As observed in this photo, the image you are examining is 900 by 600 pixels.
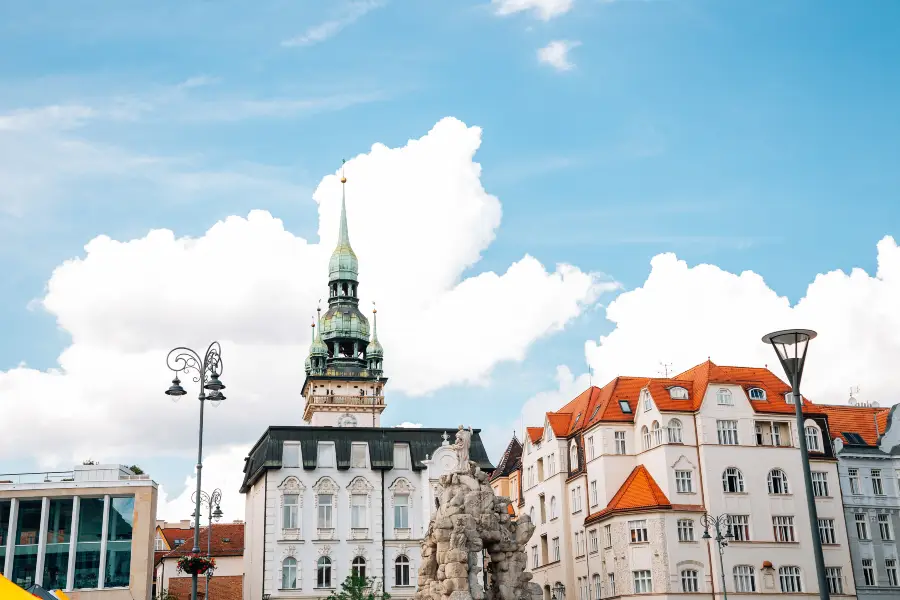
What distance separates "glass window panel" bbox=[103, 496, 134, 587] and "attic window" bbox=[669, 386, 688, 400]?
3128 cm

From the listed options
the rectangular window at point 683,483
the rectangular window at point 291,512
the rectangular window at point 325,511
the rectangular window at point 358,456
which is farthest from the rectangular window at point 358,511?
the rectangular window at point 683,483

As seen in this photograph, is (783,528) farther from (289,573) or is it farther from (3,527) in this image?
(3,527)

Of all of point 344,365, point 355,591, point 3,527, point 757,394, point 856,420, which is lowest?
point 355,591

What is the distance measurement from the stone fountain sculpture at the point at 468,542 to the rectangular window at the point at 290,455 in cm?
1840

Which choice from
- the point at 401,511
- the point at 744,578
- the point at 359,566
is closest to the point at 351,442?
the point at 401,511

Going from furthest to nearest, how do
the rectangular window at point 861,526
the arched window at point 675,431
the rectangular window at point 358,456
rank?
the rectangular window at point 861,526 < the rectangular window at point 358,456 < the arched window at point 675,431

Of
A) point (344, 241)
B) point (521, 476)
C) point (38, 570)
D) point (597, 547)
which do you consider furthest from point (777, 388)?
point (344, 241)

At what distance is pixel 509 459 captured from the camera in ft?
289

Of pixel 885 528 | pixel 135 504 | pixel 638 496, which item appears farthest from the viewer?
pixel 885 528

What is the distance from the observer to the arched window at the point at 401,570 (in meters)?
56.8

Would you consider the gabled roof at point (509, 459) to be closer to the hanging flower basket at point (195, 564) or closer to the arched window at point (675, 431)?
the arched window at point (675, 431)

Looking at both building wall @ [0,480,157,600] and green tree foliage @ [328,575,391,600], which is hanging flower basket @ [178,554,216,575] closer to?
green tree foliage @ [328,575,391,600]

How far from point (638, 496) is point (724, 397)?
802cm

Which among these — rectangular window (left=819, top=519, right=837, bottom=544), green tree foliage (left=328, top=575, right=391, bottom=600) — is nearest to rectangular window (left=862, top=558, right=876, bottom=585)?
rectangular window (left=819, top=519, right=837, bottom=544)
